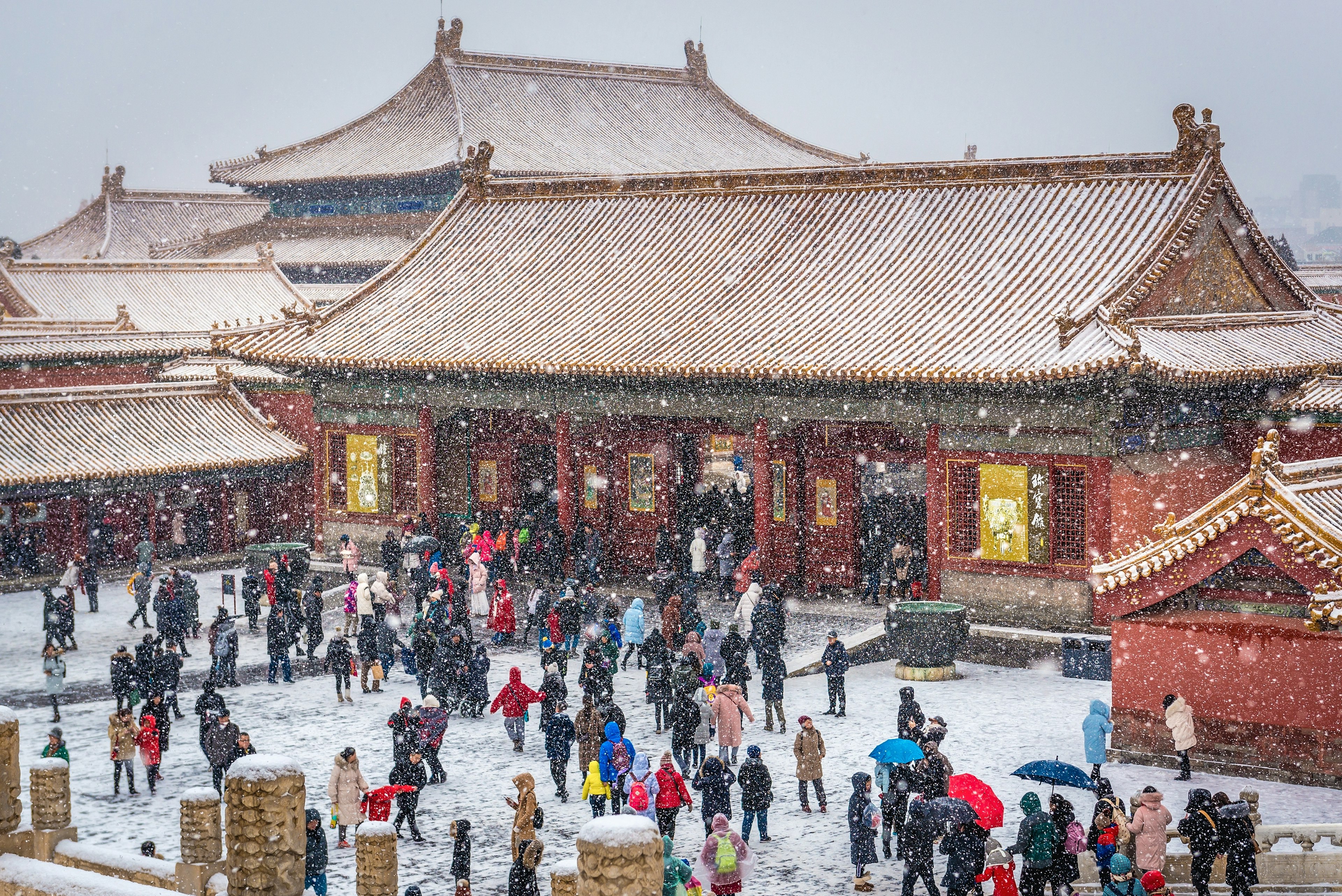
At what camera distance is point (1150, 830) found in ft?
51.9

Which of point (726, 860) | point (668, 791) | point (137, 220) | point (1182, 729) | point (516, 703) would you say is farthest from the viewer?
point (137, 220)

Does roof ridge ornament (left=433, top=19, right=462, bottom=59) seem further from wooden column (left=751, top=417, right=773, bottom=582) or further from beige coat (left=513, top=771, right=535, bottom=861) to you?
beige coat (left=513, top=771, right=535, bottom=861)

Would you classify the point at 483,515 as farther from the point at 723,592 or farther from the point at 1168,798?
the point at 1168,798

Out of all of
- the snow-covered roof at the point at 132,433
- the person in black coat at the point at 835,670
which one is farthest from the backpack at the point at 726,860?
the snow-covered roof at the point at 132,433

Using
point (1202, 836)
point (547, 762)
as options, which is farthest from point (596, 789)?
point (1202, 836)

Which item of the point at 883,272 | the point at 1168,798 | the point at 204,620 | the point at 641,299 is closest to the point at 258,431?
the point at 204,620

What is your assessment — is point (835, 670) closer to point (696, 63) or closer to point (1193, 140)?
point (1193, 140)

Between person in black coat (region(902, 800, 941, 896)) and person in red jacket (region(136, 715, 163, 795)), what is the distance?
10.4 m

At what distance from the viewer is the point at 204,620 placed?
111ft

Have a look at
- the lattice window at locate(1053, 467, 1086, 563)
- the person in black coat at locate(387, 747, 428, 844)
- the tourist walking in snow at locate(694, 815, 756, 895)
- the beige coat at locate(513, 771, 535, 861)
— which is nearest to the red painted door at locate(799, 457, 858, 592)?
the lattice window at locate(1053, 467, 1086, 563)

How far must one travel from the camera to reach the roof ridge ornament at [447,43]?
6103cm

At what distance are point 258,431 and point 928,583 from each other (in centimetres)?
1984

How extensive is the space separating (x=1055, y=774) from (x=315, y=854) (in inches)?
304

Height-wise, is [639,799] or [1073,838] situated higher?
[639,799]
